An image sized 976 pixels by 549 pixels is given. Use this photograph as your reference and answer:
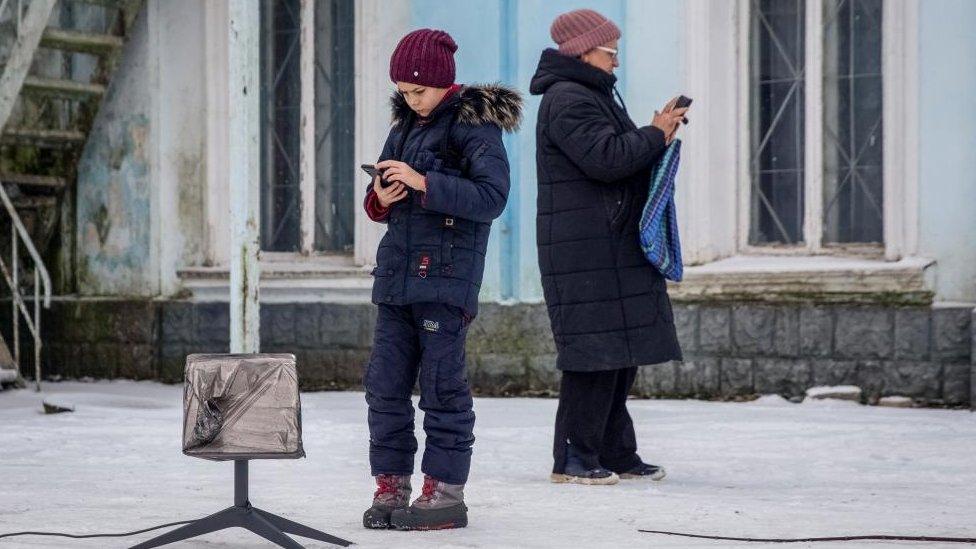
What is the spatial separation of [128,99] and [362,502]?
6048 mm

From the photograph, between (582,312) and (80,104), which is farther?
(80,104)

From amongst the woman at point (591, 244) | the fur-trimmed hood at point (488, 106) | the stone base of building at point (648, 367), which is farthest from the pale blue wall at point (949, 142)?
the fur-trimmed hood at point (488, 106)

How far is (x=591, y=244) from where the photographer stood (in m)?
5.59

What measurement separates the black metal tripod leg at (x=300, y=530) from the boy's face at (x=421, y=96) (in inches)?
50.5

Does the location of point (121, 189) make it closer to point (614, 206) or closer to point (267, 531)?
point (614, 206)

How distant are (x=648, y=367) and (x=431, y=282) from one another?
4.70 metres

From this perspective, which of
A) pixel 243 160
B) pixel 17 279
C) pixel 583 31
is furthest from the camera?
pixel 17 279

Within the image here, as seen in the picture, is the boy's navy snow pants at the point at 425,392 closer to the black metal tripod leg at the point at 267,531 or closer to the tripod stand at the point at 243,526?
the tripod stand at the point at 243,526

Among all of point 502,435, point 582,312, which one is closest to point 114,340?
point 502,435

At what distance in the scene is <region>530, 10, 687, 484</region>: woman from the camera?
5562 millimetres

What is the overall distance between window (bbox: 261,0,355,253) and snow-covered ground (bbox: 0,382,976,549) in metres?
1.87

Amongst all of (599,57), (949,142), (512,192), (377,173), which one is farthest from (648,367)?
(377,173)

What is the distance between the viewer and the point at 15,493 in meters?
5.57

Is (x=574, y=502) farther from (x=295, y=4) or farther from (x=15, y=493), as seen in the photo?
(x=295, y=4)
